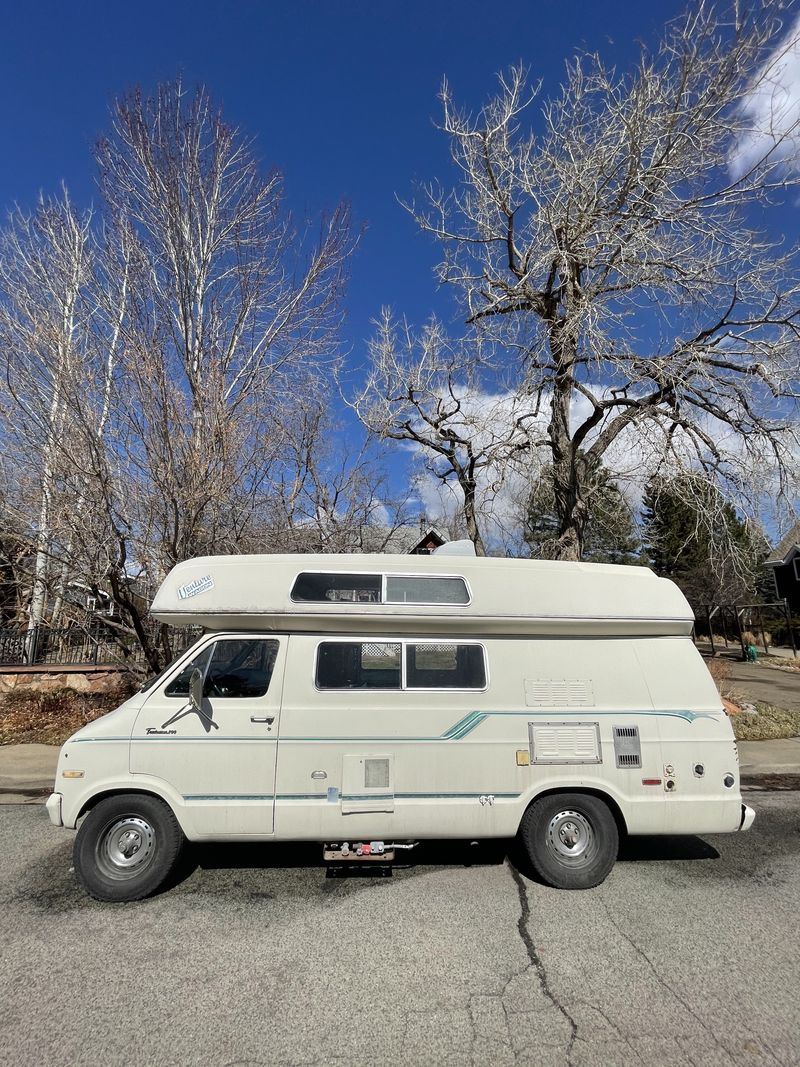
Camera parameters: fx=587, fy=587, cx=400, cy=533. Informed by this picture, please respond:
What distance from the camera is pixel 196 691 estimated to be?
4.32m

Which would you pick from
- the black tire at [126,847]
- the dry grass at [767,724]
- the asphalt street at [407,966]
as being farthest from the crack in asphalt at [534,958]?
the dry grass at [767,724]

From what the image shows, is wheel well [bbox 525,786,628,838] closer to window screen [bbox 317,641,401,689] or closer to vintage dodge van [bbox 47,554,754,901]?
vintage dodge van [bbox 47,554,754,901]

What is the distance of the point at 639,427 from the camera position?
422 inches

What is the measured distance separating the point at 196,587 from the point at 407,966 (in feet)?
9.59

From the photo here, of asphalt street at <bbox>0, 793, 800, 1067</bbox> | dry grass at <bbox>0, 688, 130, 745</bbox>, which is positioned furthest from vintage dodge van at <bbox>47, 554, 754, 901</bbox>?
dry grass at <bbox>0, 688, 130, 745</bbox>

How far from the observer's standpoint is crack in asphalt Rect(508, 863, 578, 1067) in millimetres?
2886

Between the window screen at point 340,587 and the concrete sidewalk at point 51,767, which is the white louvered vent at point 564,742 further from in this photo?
the concrete sidewalk at point 51,767

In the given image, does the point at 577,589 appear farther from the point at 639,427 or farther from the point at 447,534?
the point at 447,534

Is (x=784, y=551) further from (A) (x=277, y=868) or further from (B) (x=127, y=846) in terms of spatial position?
(B) (x=127, y=846)

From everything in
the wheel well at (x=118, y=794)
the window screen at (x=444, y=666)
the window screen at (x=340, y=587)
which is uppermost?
the window screen at (x=340, y=587)

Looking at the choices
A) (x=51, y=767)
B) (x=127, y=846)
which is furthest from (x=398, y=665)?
(x=51, y=767)

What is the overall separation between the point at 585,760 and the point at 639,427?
308 inches

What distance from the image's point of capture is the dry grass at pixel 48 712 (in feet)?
31.2

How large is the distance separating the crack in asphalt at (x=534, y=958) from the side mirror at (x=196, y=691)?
2.67 m
